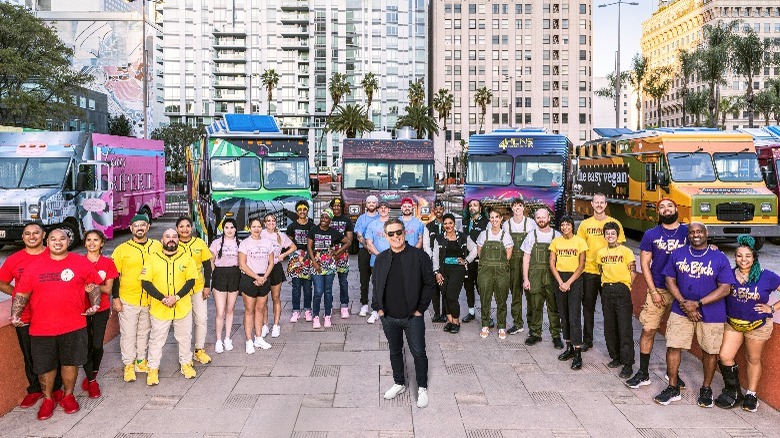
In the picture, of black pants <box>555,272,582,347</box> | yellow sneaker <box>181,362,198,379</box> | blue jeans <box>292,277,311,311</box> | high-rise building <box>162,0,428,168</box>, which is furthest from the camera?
high-rise building <box>162,0,428,168</box>

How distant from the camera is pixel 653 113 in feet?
508

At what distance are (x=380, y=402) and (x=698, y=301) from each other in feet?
10.3

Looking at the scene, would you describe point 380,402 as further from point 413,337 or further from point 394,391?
point 413,337

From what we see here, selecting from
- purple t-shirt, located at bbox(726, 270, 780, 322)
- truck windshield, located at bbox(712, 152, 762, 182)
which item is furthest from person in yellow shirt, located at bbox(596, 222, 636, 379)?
truck windshield, located at bbox(712, 152, 762, 182)

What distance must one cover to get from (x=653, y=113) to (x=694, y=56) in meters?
113

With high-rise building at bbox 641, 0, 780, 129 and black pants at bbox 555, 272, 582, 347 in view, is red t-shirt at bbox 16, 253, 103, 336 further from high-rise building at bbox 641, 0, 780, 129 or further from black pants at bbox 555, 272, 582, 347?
high-rise building at bbox 641, 0, 780, 129

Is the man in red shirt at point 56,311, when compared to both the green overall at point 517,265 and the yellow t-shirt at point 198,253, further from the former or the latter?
the green overall at point 517,265

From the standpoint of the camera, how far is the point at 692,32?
131m

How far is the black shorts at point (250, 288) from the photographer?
25.5 ft

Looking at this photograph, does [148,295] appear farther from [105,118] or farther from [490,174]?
[105,118]

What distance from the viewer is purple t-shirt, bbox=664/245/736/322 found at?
227 inches

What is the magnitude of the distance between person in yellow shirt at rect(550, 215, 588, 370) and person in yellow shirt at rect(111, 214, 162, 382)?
4524 millimetres

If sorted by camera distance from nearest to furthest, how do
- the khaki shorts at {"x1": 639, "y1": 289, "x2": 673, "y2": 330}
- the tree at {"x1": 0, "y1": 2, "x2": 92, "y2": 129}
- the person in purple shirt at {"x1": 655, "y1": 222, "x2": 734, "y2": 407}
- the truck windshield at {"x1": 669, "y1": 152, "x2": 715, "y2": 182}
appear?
the person in purple shirt at {"x1": 655, "y1": 222, "x2": 734, "y2": 407} < the khaki shorts at {"x1": 639, "y1": 289, "x2": 673, "y2": 330} < the truck windshield at {"x1": 669, "y1": 152, "x2": 715, "y2": 182} < the tree at {"x1": 0, "y1": 2, "x2": 92, "y2": 129}

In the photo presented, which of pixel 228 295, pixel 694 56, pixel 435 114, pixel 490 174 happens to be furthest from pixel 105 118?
pixel 228 295
